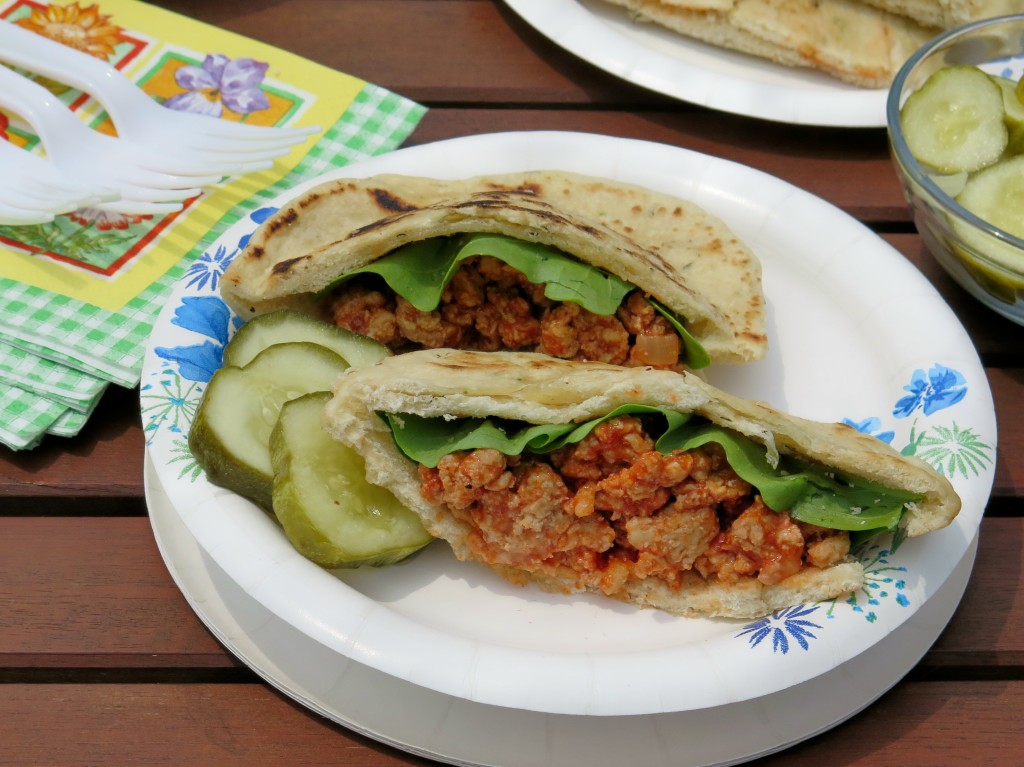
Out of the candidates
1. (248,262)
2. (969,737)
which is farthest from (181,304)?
(969,737)

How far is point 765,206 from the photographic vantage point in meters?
3.60

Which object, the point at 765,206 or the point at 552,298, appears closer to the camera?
the point at 552,298

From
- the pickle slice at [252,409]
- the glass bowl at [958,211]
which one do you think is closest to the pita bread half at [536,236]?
the pickle slice at [252,409]

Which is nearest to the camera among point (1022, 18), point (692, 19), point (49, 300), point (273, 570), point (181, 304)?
point (273, 570)

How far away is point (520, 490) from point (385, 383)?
46cm

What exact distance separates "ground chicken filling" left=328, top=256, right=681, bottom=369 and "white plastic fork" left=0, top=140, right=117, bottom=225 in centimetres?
115

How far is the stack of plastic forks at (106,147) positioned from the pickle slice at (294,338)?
102 centimetres

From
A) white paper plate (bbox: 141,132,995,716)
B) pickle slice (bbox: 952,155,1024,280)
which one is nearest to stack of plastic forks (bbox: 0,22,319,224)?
white paper plate (bbox: 141,132,995,716)

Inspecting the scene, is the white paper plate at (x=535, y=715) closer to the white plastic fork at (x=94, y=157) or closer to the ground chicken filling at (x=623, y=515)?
the ground chicken filling at (x=623, y=515)

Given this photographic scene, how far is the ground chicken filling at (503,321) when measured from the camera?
3.13 m

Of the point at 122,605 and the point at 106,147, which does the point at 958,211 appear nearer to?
the point at 122,605

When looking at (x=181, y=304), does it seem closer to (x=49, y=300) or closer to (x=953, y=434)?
(x=49, y=300)

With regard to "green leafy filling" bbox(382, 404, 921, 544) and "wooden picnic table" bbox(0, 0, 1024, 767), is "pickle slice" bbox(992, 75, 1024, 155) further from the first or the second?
"green leafy filling" bbox(382, 404, 921, 544)

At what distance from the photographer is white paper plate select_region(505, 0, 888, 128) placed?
13.6 ft
